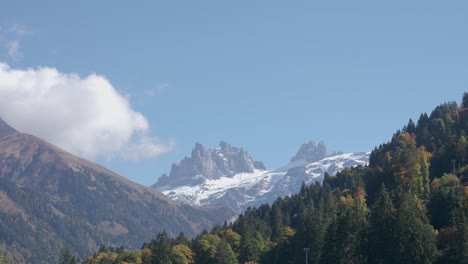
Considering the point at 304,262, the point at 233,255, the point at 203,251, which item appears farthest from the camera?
the point at 203,251

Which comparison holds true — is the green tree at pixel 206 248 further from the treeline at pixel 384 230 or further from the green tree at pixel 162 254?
the green tree at pixel 162 254

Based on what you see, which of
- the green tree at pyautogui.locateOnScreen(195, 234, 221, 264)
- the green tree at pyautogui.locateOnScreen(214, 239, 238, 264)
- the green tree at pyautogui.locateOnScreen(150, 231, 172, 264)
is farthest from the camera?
the green tree at pyautogui.locateOnScreen(195, 234, 221, 264)

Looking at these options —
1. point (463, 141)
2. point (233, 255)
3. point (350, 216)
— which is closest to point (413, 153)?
point (463, 141)

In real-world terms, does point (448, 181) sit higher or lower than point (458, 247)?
higher

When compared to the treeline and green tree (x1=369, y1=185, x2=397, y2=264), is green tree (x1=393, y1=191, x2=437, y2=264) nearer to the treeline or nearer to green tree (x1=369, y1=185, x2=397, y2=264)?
the treeline

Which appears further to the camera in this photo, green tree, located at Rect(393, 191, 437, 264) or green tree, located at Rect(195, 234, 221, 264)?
green tree, located at Rect(195, 234, 221, 264)

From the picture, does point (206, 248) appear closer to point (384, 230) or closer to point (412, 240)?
point (384, 230)

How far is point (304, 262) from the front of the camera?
482 ft

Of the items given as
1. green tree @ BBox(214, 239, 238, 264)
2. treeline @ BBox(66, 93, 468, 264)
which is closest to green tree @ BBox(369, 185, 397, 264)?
treeline @ BBox(66, 93, 468, 264)

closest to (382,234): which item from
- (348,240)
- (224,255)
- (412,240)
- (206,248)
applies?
(412,240)

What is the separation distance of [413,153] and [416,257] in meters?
81.6

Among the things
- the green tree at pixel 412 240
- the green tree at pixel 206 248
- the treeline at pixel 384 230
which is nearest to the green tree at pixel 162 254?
the treeline at pixel 384 230

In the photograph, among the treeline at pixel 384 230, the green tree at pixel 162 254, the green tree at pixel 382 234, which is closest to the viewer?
the treeline at pixel 384 230

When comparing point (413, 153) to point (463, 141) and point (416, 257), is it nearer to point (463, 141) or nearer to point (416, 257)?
point (463, 141)
